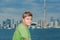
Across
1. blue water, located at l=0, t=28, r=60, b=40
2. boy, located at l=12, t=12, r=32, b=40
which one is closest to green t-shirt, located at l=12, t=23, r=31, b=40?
boy, located at l=12, t=12, r=32, b=40

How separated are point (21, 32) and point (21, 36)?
0.08 m

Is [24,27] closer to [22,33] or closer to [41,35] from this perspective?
[22,33]

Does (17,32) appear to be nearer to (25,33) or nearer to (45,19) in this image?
(25,33)

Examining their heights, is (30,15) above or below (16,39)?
above

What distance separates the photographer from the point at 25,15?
565 cm

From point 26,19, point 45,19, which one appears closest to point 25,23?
point 26,19

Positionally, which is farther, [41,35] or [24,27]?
Answer: [41,35]

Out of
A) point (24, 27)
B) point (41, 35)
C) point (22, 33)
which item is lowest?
point (41, 35)

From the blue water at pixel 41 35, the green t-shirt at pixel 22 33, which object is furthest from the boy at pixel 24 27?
the blue water at pixel 41 35

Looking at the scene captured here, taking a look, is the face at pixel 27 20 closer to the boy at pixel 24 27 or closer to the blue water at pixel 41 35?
the boy at pixel 24 27

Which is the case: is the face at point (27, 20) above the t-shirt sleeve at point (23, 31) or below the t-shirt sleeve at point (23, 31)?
above

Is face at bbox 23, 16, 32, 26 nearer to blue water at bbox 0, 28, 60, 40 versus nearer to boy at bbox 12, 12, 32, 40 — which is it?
boy at bbox 12, 12, 32, 40

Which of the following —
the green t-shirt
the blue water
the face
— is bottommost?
the blue water

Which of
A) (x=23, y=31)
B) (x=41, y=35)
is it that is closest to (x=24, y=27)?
(x=23, y=31)
